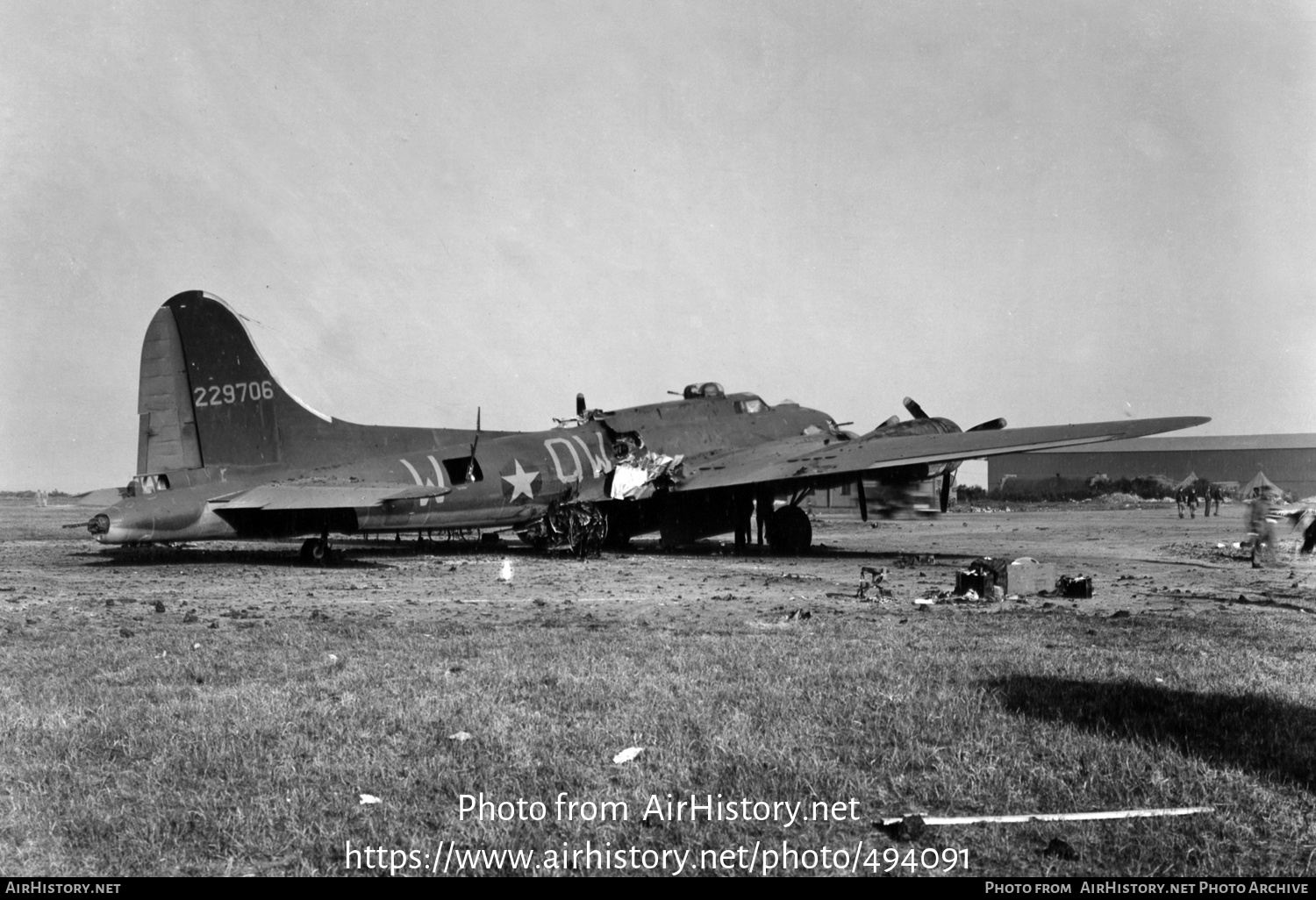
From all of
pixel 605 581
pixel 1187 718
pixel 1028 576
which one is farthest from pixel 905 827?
pixel 605 581

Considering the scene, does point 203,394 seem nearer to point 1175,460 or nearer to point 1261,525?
point 1261,525

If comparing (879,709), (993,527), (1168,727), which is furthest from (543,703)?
(993,527)

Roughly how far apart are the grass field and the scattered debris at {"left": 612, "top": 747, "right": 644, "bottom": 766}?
0.06 metres

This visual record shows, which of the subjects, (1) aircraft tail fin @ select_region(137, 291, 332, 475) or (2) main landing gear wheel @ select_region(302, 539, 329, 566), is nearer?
(1) aircraft tail fin @ select_region(137, 291, 332, 475)

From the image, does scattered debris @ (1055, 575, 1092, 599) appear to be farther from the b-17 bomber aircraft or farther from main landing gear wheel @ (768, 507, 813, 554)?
main landing gear wheel @ (768, 507, 813, 554)

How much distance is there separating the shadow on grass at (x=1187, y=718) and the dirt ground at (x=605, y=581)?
1.10 m

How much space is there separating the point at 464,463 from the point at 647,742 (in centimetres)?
1602

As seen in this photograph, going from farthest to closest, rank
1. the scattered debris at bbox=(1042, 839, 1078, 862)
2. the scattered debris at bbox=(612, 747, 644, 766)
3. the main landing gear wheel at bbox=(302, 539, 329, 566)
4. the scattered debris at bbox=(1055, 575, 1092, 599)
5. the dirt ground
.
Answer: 1. the main landing gear wheel at bbox=(302, 539, 329, 566)
2. the scattered debris at bbox=(1055, 575, 1092, 599)
3. the dirt ground
4. the scattered debris at bbox=(612, 747, 644, 766)
5. the scattered debris at bbox=(1042, 839, 1078, 862)

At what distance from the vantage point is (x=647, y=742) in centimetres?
567

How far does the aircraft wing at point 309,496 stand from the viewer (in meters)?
17.9

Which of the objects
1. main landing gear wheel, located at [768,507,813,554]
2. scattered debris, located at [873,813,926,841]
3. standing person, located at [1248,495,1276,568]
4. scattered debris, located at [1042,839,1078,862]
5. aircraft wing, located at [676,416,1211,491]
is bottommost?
scattered debris, located at [1042,839,1078,862]

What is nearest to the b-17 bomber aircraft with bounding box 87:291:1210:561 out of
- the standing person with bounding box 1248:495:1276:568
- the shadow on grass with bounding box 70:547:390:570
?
the shadow on grass with bounding box 70:547:390:570

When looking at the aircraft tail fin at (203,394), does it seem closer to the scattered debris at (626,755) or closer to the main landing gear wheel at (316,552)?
the main landing gear wheel at (316,552)

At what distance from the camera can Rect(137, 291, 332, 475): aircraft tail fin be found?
18.9 m
